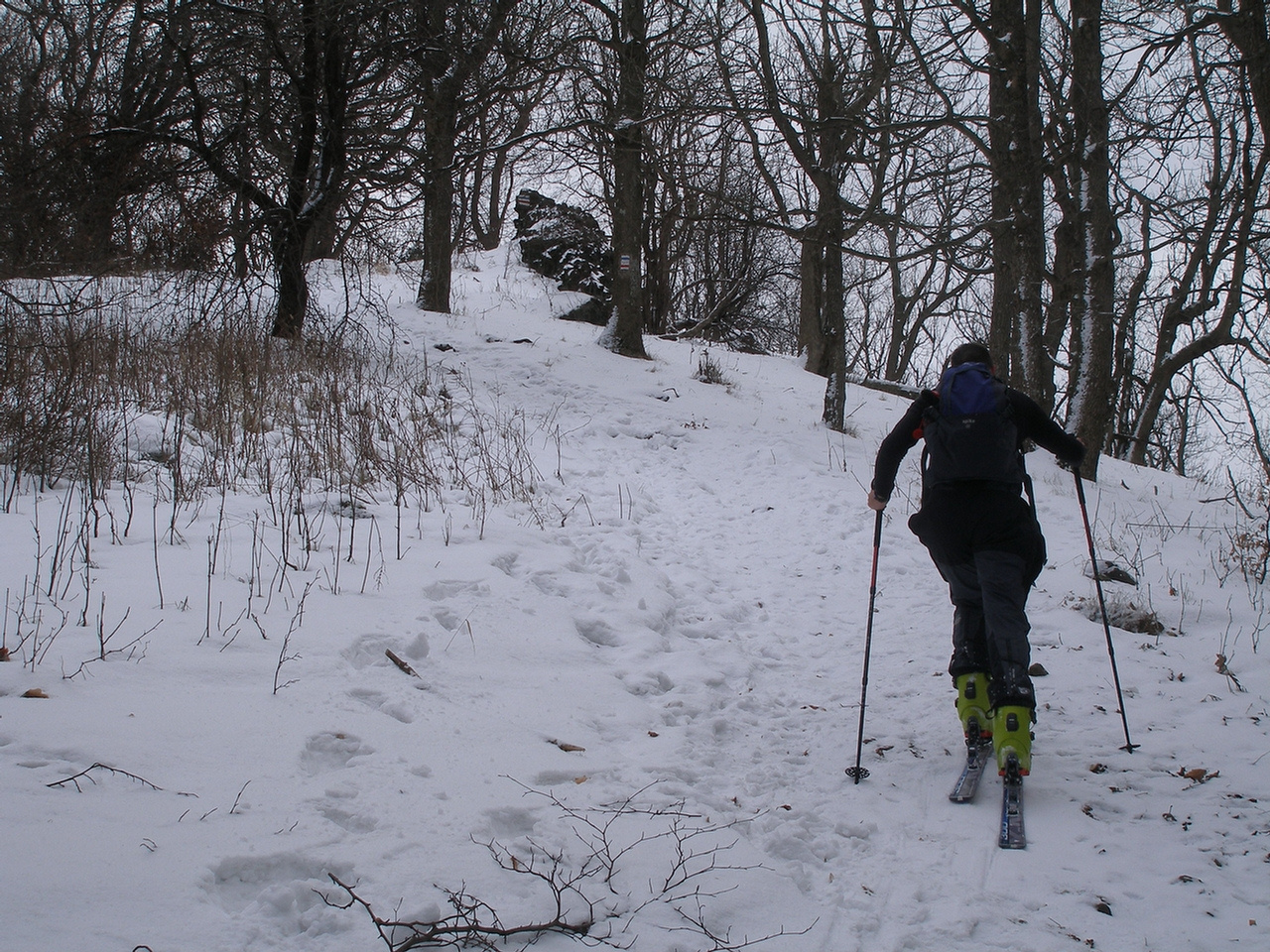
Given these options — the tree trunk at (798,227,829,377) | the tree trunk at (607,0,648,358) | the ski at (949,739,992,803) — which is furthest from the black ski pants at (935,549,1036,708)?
the tree trunk at (798,227,829,377)

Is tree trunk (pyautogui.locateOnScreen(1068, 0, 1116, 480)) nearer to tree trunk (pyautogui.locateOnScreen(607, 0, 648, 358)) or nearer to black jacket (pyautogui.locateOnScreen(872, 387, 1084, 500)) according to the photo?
tree trunk (pyautogui.locateOnScreen(607, 0, 648, 358))

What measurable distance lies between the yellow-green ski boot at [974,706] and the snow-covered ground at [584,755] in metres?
0.20

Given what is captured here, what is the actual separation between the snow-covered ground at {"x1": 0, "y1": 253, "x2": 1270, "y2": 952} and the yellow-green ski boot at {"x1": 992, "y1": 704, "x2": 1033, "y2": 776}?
0.73 feet

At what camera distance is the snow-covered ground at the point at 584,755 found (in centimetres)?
218

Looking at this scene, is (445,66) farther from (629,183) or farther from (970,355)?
(970,355)

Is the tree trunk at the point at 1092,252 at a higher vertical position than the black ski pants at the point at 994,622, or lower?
higher

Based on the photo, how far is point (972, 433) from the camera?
345cm

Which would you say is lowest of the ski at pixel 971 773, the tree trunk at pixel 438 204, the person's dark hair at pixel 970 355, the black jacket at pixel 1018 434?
the ski at pixel 971 773

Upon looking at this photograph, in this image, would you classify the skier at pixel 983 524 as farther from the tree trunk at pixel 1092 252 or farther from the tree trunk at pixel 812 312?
the tree trunk at pixel 812 312

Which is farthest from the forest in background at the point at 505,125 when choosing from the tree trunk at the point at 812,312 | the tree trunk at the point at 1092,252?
the tree trunk at the point at 812,312

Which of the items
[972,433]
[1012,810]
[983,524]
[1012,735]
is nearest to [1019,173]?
[972,433]

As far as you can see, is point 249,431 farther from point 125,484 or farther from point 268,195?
point 268,195

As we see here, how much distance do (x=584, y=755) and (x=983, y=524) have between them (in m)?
2.02

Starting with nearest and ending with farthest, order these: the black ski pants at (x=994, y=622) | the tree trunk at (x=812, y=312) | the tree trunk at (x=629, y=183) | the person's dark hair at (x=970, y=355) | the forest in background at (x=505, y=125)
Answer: the black ski pants at (x=994, y=622)
the person's dark hair at (x=970, y=355)
the forest in background at (x=505, y=125)
the tree trunk at (x=629, y=183)
the tree trunk at (x=812, y=312)
